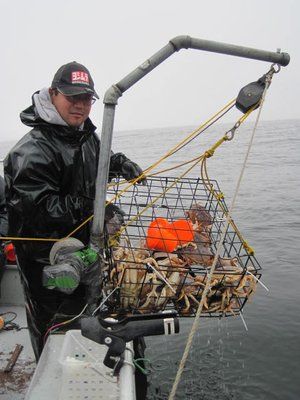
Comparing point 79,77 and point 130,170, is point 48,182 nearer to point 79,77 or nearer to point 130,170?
point 79,77

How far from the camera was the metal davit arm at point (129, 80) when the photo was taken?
2.41m

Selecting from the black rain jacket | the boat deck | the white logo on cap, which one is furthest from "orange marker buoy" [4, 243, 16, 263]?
the white logo on cap

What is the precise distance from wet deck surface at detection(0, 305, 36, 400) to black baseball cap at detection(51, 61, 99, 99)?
261 centimetres

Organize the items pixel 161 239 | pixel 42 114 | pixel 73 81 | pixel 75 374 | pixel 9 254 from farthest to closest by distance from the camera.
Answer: pixel 9 254
pixel 161 239
pixel 42 114
pixel 73 81
pixel 75 374

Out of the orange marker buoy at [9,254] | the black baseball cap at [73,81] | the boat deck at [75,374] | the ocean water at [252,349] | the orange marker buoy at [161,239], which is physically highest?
the black baseball cap at [73,81]

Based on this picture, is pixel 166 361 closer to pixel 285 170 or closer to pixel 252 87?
pixel 252 87

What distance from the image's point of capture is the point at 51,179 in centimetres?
296

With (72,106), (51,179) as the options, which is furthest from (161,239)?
(72,106)

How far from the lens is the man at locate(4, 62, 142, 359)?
9.32 ft

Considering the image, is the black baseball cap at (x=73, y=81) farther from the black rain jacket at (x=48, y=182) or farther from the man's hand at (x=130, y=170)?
the man's hand at (x=130, y=170)

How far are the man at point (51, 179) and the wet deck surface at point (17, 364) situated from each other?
24.8 inches

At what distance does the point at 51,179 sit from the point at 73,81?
2.40 feet

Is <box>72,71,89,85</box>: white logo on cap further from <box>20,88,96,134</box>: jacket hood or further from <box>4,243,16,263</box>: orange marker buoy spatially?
<box>4,243,16,263</box>: orange marker buoy

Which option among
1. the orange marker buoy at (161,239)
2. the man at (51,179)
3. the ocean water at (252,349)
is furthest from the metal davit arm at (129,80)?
the ocean water at (252,349)
